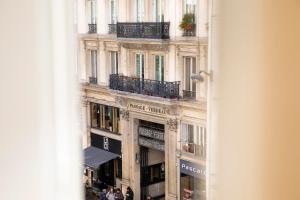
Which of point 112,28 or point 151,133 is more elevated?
point 112,28

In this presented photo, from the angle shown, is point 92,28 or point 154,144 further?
point 154,144

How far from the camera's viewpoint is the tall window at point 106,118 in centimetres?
183

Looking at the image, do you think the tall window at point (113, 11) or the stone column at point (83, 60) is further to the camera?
the tall window at point (113, 11)

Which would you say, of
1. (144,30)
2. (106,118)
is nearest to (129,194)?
(106,118)

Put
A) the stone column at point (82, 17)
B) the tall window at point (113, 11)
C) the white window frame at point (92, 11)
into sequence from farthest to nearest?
the tall window at point (113, 11) < the white window frame at point (92, 11) < the stone column at point (82, 17)

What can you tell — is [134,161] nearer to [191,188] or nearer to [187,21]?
[191,188]

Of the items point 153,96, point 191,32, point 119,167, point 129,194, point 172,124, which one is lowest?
point 129,194

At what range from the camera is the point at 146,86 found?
1.92 meters

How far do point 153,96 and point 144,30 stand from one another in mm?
252

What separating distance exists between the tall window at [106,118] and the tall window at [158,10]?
378 millimetres
